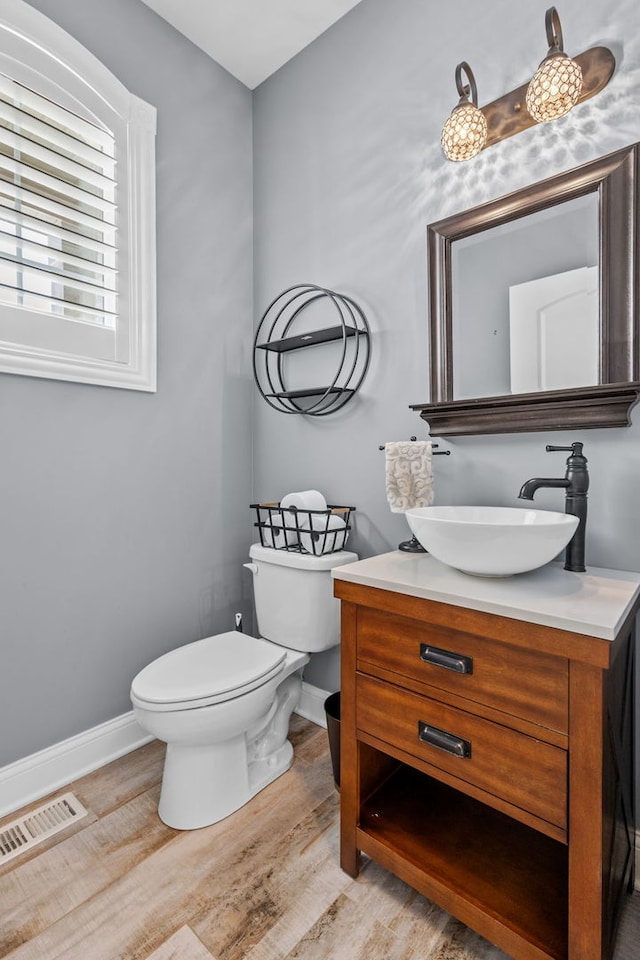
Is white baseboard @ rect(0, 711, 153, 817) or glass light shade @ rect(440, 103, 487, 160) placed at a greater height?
glass light shade @ rect(440, 103, 487, 160)

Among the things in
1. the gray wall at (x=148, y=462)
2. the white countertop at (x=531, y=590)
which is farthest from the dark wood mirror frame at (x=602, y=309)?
the gray wall at (x=148, y=462)

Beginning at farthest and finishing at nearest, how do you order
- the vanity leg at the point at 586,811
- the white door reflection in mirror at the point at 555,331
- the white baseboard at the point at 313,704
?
the white baseboard at the point at 313,704 < the white door reflection in mirror at the point at 555,331 < the vanity leg at the point at 586,811

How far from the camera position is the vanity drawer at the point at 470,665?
880mm

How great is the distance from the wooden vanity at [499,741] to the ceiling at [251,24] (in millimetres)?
2094

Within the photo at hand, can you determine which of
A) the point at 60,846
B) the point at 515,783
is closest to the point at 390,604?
the point at 515,783

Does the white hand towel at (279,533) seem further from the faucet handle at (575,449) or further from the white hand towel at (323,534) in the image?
the faucet handle at (575,449)

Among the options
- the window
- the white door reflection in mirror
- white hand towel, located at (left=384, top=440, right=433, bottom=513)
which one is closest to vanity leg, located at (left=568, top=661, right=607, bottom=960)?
white hand towel, located at (left=384, top=440, right=433, bottom=513)

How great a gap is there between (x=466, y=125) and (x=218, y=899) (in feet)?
7.10

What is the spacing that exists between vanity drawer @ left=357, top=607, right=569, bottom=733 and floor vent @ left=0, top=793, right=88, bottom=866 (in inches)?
41.5

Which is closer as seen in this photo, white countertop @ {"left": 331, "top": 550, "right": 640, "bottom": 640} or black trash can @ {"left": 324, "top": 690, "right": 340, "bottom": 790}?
white countertop @ {"left": 331, "top": 550, "right": 640, "bottom": 640}

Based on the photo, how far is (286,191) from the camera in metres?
2.07

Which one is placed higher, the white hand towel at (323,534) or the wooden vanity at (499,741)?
the white hand towel at (323,534)

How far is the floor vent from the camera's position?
1.33m

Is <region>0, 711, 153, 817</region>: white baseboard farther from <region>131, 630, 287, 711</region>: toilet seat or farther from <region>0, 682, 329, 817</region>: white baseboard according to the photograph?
<region>131, 630, 287, 711</region>: toilet seat
